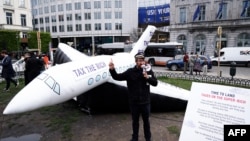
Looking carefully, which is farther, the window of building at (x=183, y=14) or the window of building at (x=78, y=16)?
the window of building at (x=78, y=16)

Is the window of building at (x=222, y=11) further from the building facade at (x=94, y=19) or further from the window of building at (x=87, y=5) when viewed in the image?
the window of building at (x=87, y=5)

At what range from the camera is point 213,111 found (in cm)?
327

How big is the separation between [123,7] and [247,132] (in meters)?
62.9

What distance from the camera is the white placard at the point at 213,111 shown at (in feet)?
9.98

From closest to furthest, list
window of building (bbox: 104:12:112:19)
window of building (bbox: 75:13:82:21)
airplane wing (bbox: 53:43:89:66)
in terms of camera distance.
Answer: airplane wing (bbox: 53:43:89:66)
window of building (bbox: 104:12:112:19)
window of building (bbox: 75:13:82:21)

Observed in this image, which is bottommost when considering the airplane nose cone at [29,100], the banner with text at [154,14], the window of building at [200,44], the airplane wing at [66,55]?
the airplane nose cone at [29,100]

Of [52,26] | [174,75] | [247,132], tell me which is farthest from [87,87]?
[52,26]


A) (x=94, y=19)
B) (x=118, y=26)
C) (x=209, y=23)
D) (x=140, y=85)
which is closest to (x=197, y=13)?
(x=209, y=23)

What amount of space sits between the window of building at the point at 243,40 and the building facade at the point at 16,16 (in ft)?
123

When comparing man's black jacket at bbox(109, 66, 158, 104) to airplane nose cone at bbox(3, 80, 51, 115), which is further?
airplane nose cone at bbox(3, 80, 51, 115)

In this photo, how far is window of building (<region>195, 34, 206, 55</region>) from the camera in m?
36.3

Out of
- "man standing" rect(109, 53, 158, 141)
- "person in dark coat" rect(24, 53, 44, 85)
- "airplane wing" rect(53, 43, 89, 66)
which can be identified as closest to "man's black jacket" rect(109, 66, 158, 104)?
"man standing" rect(109, 53, 158, 141)

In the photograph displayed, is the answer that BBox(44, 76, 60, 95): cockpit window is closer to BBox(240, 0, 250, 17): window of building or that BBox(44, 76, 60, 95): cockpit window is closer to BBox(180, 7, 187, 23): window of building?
BBox(240, 0, 250, 17): window of building

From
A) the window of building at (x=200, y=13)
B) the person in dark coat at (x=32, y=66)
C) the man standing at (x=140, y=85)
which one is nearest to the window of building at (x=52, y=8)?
the window of building at (x=200, y=13)
